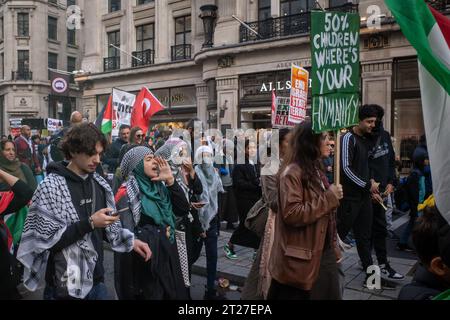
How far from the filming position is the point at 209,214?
471cm

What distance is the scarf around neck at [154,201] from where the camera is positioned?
3151 mm

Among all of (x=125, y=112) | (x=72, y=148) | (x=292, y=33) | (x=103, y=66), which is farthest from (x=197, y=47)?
(x=72, y=148)

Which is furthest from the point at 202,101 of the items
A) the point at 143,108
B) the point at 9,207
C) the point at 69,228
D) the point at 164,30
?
the point at 69,228

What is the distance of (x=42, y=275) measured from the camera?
8.07 ft

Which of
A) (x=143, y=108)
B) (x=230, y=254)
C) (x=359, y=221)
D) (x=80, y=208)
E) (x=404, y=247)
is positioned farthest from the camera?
(x=143, y=108)

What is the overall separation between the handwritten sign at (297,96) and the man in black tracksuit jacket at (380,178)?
327 centimetres

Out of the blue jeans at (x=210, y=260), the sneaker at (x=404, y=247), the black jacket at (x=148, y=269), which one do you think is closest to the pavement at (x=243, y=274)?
the sneaker at (x=404, y=247)

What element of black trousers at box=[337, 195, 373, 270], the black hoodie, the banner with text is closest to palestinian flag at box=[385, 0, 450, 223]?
the black hoodie

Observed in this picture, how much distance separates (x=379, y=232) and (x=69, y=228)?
3.96m

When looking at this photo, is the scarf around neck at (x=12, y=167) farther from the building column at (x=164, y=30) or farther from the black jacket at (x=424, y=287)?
the building column at (x=164, y=30)

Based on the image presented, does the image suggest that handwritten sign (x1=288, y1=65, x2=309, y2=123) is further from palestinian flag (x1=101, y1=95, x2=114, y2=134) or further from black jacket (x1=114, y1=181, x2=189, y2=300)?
black jacket (x1=114, y1=181, x2=189, y2=300)

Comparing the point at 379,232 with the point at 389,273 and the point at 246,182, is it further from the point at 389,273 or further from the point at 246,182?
the point at 246,182

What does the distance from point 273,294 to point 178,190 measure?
1.21 m
